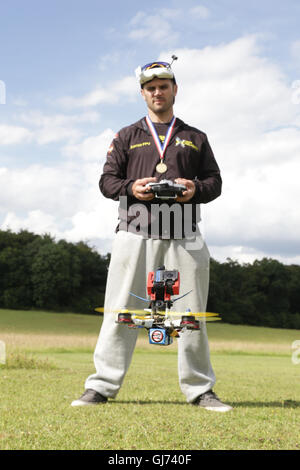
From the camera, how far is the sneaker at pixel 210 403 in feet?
15.7

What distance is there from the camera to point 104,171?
482 centimetres

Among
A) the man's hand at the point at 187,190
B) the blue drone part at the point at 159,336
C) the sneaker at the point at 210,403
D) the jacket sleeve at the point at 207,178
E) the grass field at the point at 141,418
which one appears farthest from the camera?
the sneaker at the point at 210,403

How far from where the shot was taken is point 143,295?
477 cm

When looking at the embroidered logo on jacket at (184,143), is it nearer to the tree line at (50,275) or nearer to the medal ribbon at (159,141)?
the medal ribbon at (159,141)

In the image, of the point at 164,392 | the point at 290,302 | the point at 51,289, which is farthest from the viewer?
the point at 290,302

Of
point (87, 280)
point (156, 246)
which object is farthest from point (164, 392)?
point (87, 280)

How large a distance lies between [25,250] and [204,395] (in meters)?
48.2

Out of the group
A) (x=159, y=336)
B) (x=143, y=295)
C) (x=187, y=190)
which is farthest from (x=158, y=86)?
(x=159, y=336)

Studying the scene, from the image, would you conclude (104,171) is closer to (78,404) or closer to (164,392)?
(78,404)

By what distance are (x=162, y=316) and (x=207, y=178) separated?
1.82m

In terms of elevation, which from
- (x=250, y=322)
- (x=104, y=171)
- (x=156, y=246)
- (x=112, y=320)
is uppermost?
(x=104, y=171)

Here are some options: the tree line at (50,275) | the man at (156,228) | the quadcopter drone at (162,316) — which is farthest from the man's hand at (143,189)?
the tree line at (50,275)

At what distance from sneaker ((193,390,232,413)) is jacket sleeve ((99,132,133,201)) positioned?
2180 mm

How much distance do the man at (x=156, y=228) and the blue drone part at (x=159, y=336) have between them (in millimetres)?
1169
